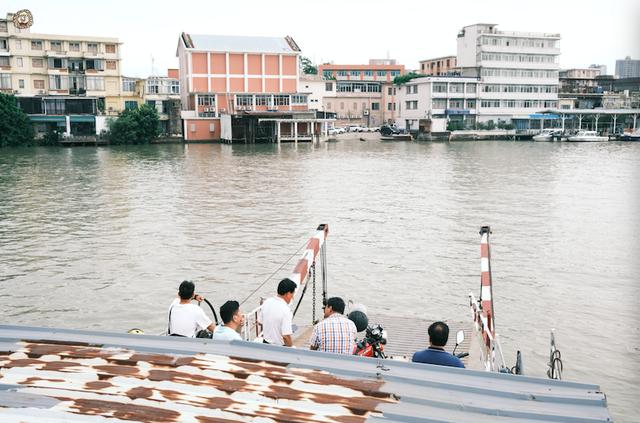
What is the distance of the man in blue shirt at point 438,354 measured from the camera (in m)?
5.75

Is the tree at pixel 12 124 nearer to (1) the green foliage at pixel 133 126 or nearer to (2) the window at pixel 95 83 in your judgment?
(2) the window at pixel 95 83

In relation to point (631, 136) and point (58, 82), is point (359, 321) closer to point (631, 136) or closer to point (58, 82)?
point (58, 82)

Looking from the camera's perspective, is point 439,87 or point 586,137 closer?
point 586,137

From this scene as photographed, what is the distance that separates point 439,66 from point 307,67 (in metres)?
19.1

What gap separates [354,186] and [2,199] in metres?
15.3

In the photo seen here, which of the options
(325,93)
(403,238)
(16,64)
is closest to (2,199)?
(403,238)

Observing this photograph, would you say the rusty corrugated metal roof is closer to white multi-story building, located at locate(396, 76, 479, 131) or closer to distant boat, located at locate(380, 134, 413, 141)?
distant boat, located at locate(380, 134, 413, 141)

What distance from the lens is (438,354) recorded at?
5797mm

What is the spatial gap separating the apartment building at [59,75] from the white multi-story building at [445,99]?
34727mm

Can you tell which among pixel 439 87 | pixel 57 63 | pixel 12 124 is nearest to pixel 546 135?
pixel 439 87

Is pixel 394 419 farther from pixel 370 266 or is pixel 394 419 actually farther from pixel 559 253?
pixel 559 253

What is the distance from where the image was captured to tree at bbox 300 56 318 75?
95150 mm

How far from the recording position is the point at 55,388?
456 cm

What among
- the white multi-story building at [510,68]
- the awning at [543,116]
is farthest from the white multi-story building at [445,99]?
the awning at [543,116]
